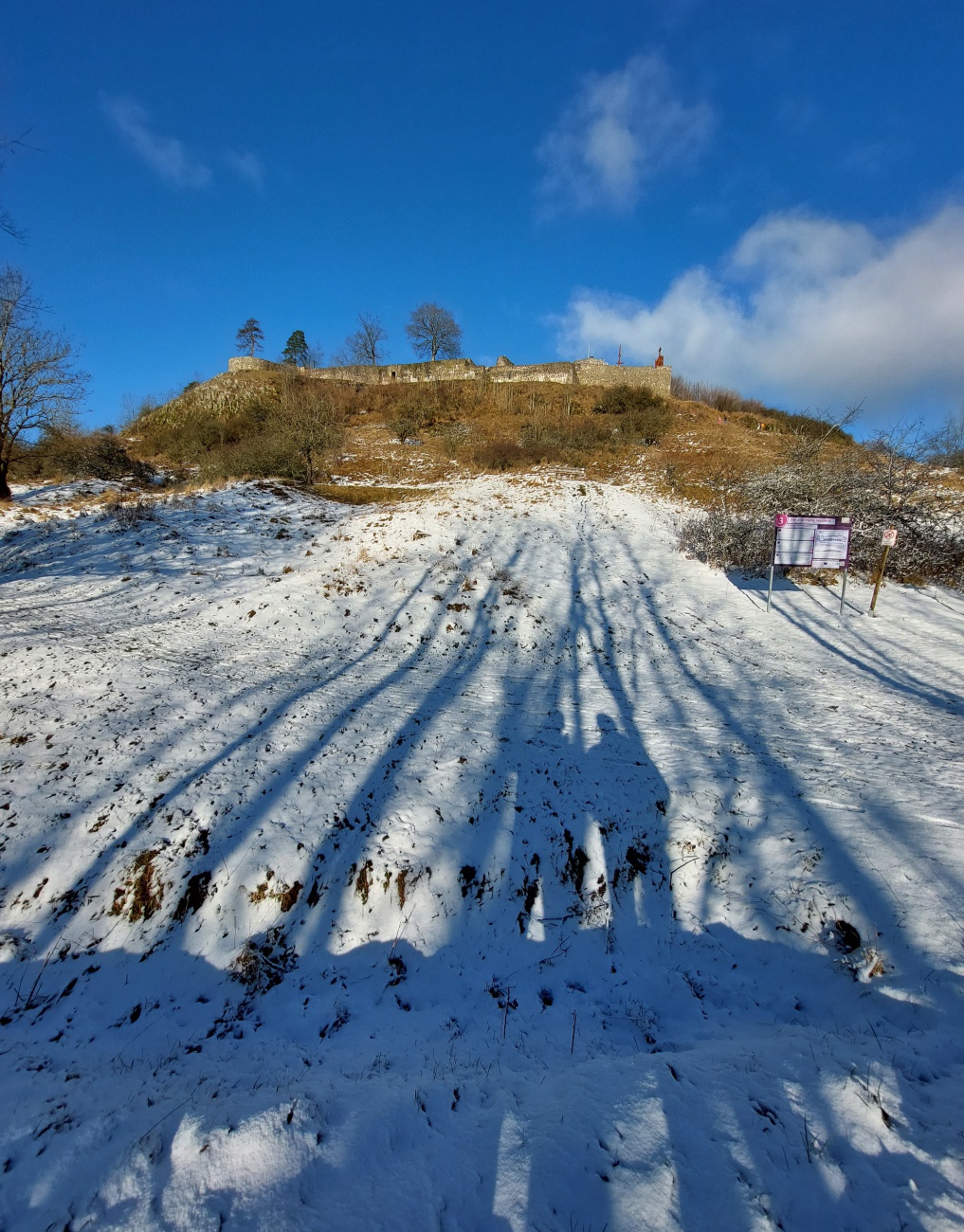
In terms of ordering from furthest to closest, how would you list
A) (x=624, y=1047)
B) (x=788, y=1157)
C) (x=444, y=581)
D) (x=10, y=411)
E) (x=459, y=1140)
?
1. (x=10, y=411)
2. (x=444, y=581)
3. (x=624, y=1047)
4. (x=459, y=1140)
5. (x=788, y=1157)

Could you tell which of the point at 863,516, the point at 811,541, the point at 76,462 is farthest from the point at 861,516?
the point at 76,462

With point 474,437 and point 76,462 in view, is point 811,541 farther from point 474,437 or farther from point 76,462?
point 76,462

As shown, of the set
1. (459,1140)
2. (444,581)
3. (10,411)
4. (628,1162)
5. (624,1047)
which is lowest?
(624,1047)

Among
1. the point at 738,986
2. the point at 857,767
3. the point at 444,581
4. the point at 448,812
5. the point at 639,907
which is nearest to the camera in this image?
the point at 738,986

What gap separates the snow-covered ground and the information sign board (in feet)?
10.1

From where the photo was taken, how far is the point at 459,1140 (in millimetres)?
2707

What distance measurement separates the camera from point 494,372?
153 ft

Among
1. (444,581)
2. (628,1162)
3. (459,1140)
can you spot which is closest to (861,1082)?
(628,1162)

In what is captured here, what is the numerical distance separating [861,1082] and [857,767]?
3.87 m

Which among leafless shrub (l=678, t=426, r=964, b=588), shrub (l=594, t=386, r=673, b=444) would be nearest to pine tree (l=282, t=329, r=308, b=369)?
shrub (l=594, t=386, r=673, b=444)

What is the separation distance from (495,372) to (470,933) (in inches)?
1954

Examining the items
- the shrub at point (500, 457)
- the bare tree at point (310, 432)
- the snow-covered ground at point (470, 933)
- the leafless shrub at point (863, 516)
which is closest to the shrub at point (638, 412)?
the shrub at point (500, 457)

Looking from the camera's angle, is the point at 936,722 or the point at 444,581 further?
the point at 444,581

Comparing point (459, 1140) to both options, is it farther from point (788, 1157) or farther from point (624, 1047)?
point (788, 1157)
